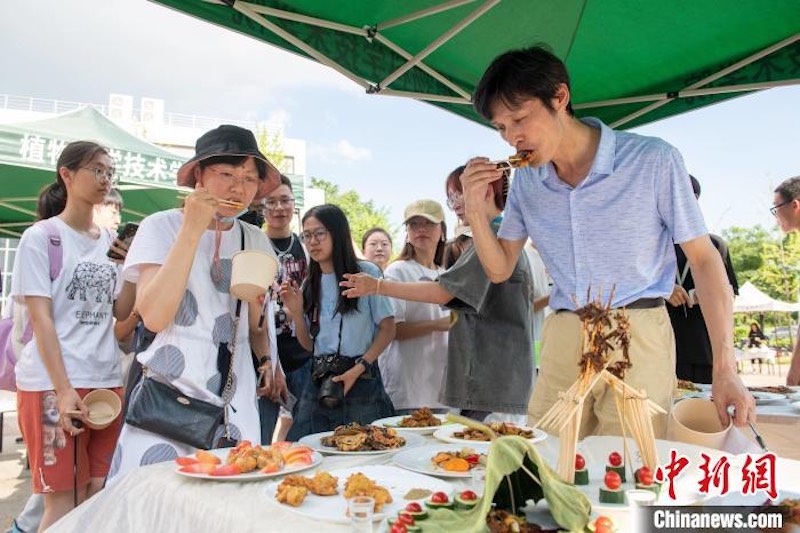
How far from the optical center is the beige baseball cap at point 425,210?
3887 mm

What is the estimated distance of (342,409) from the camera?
3305 millimetres

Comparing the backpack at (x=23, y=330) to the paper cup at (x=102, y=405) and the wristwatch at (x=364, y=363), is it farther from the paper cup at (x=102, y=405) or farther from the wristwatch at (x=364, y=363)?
the wristwatch at (x=364, y=363)

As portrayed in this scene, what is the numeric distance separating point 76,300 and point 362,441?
1.91 m

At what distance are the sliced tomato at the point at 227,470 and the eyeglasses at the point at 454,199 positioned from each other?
2.39m

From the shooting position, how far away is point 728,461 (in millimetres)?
1075

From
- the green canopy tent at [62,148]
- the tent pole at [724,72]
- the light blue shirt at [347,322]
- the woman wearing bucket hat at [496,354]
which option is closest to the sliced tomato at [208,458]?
the woman wearing bucket hat at [496,354]

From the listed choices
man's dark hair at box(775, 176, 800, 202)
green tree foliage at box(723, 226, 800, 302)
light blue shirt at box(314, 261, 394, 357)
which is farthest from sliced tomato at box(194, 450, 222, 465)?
green tree foliage at box(723, 226, 800, 302)

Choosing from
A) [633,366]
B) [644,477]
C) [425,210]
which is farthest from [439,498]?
[425,210]

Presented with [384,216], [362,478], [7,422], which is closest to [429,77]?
[362,478]

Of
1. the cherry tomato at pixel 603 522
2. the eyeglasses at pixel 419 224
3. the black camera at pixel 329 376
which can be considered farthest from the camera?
the eyeglasses at pixel 419 224

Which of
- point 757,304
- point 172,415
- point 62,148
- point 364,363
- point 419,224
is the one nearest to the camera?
point 172,415

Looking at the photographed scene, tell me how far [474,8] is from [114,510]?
3.29m

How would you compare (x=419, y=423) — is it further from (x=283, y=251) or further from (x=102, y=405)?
(x=283, y=251)

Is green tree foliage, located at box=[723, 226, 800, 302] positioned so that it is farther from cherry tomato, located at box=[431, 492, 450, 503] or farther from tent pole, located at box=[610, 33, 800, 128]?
cherry tomato, located at box=[431, 492, 450, 503]
